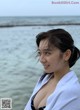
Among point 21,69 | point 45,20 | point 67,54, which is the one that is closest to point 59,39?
point 67,54

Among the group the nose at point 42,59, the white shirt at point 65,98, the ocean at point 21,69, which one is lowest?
the white shirt at point 65,98

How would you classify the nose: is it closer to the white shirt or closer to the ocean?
the white shirt

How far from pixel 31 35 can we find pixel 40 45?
6858 mm

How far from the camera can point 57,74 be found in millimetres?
751

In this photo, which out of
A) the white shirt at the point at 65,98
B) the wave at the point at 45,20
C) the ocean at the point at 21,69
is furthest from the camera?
the ocean at the point at 21,69

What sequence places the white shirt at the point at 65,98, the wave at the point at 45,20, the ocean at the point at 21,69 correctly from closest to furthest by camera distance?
the white shirt at the point at 65,98
the wave at the point at 45,20
the ocean at the point at 21,69

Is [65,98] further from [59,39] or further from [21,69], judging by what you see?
[21,69]

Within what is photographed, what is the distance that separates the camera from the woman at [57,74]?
0.68 m

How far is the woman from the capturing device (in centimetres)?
68

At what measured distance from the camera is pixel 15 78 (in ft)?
12.9

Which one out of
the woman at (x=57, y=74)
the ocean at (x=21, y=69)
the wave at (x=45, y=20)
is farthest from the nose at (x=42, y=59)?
the wave at (x=45, y=20)

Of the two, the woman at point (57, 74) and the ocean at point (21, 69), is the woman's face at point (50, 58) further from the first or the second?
the ocean at point (21, 69)

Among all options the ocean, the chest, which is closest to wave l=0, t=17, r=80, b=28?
the ocean

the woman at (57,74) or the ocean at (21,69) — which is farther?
the ocean at (21,69)
